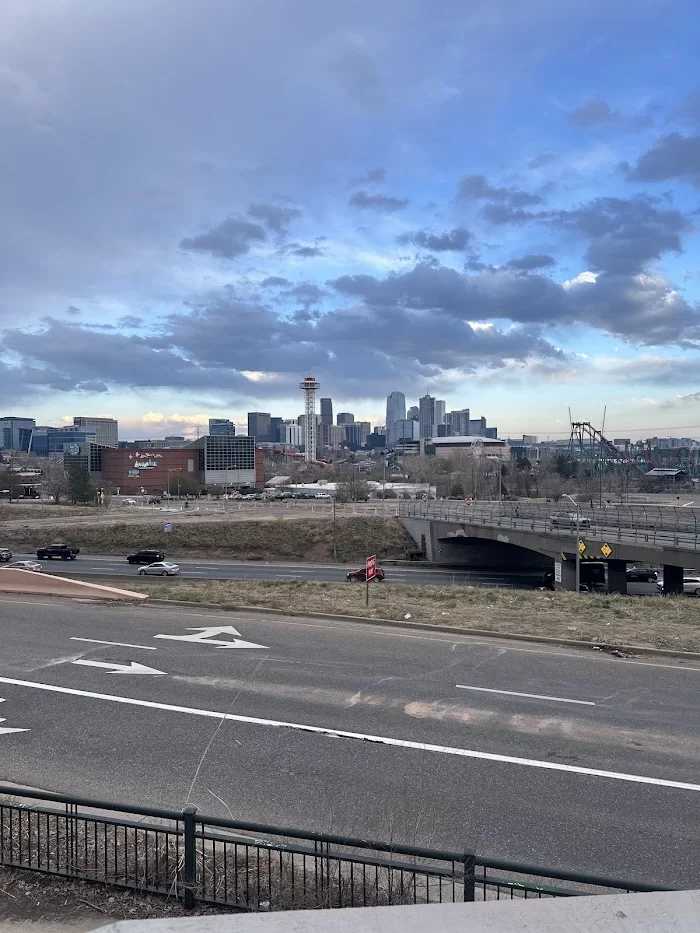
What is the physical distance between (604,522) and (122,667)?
133 feet

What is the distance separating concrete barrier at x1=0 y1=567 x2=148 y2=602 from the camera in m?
21.5

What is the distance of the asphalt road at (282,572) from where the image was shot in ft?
147

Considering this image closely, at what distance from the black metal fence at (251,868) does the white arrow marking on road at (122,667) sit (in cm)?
665

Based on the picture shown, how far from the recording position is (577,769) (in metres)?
9.19

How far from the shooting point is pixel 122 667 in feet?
46.1

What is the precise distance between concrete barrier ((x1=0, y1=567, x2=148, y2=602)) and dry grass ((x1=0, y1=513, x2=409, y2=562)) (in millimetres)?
37745

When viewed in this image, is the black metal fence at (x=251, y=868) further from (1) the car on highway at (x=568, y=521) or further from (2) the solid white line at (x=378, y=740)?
(1) the car on highway at (x=568, y=521)

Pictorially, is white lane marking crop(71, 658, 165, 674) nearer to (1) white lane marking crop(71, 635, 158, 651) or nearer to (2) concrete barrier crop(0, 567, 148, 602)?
(1) white lane marking crop(71, 635, 158, 651)

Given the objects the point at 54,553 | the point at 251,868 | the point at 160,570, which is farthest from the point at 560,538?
the point at 54,553

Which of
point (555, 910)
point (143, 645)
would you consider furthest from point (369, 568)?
point (555, 910)

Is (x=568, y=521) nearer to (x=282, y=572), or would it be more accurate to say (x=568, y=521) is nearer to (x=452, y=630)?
(x=282, y=572)

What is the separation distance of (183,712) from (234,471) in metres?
148

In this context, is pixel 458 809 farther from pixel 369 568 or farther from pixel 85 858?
pixel 369 568

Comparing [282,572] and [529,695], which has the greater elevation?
[529,695]
